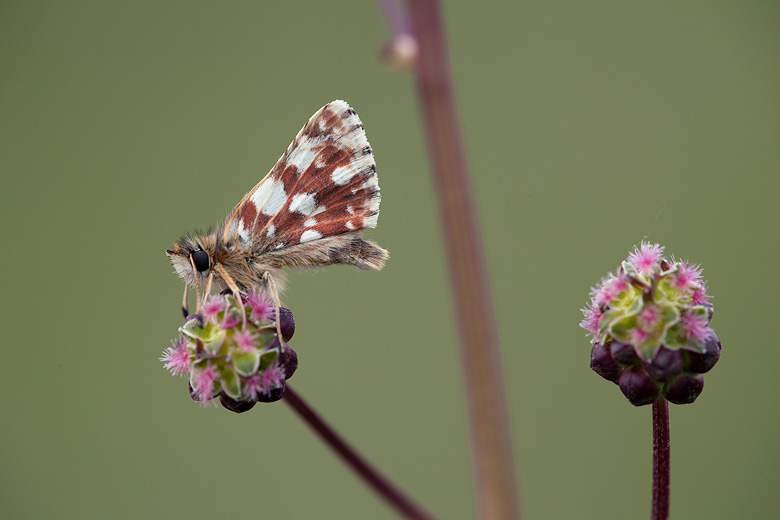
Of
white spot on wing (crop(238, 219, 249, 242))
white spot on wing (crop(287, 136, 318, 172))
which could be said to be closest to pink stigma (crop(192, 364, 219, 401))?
white spot on wing (crop(238, 219, 249, 242))

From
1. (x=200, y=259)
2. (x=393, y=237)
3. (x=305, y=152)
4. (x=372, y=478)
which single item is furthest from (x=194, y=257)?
(x=393, y=237)

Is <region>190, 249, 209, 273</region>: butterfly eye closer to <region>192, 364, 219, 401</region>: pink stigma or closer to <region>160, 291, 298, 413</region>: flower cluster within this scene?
<region>160, 291, 298, 413</region>: flower cluster

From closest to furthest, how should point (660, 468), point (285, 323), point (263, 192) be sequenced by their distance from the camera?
point (660, 468), point (285, 323), point (263, 192)

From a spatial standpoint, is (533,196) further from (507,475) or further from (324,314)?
(507,475)

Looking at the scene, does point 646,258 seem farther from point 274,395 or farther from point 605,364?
point 274,395

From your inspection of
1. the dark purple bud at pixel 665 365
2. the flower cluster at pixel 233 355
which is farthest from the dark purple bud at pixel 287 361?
the dark purple bud at pixel 665 365
